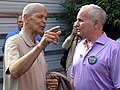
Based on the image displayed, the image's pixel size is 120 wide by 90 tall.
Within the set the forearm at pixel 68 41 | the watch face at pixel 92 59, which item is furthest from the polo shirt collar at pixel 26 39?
the forearm at pixel 68 41

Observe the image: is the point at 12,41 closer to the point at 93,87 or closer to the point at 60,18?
the point at 93,87

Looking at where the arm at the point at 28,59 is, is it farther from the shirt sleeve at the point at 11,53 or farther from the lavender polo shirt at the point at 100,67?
the lavender polo shirt at the point at 100,67

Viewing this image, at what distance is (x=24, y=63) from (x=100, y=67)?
1.07 metres

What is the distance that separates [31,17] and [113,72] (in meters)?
1.12

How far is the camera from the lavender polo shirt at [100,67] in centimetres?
331

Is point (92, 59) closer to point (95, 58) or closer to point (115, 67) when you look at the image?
point (95, 58)

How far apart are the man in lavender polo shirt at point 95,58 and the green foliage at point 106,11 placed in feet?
11.7

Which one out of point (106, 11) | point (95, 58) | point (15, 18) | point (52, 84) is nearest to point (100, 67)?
point (95, 58)

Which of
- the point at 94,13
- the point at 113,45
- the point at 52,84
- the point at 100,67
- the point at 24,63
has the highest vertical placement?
the point at 94,13

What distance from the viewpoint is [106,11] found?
726 cm

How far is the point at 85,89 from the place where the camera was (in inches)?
137

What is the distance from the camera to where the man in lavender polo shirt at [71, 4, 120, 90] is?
333 cm

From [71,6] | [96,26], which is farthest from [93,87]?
[71,6]

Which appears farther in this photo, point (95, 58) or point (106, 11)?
point (106, 11)
